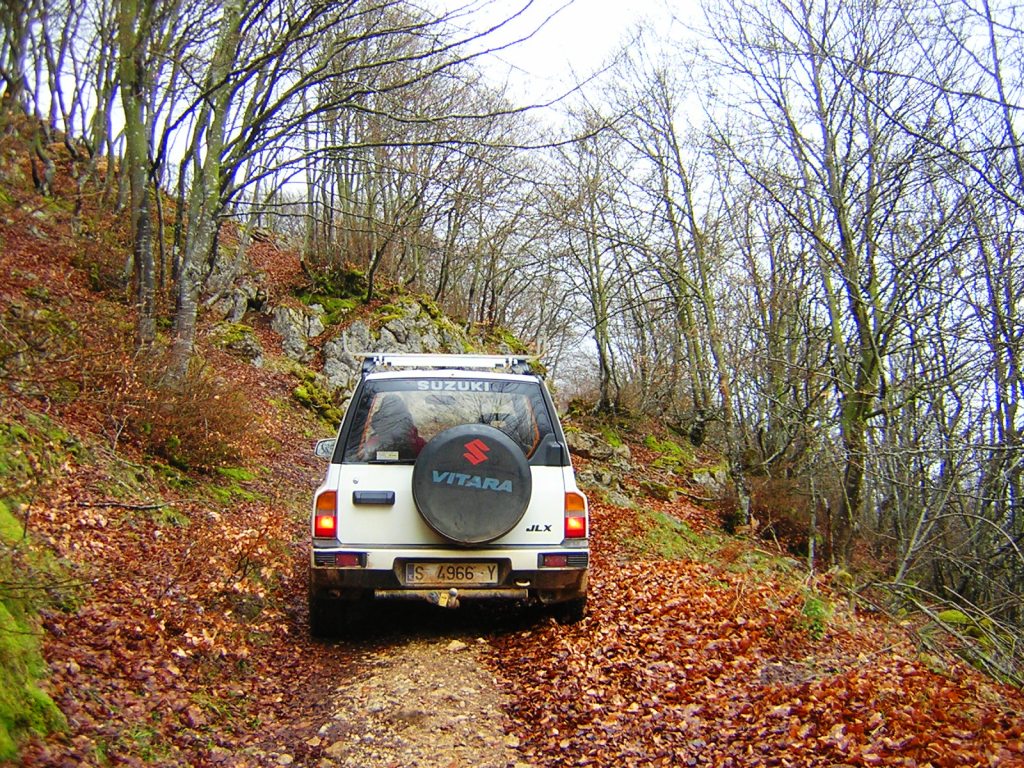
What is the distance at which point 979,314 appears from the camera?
29.0 ft

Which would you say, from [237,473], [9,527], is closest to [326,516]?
[9,527]

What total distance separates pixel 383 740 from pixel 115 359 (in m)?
5.91

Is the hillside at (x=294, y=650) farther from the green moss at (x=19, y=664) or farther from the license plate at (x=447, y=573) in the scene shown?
the license plate at (x=447, y=573)

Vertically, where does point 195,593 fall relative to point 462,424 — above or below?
below

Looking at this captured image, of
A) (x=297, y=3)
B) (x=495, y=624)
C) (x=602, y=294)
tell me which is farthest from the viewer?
(x=602, y=294)

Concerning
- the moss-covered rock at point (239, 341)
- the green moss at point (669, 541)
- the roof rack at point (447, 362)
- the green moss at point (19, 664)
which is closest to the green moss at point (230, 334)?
the moss-covered rock at point (239, 341)

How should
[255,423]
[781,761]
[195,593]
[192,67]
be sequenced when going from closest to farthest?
1. [781,761]
2. [195,593]
3. [192,67]
4. [255,423]

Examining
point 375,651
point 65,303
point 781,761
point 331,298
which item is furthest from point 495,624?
point 331,298

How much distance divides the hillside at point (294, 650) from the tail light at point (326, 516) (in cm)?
85

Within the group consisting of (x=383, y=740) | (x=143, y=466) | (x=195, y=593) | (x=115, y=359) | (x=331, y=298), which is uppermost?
(x=331, y=298)

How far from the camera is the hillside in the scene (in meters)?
3.62

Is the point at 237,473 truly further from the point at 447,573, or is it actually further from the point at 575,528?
the point at 575,528

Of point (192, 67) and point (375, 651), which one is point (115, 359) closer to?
point (192, 67)

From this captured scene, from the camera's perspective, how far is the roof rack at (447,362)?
637 cm
